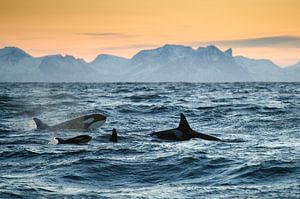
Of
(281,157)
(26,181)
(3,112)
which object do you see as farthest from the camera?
(3,112)

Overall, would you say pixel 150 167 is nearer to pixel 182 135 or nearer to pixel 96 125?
pixel 182 135

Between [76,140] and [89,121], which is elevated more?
[89,121]

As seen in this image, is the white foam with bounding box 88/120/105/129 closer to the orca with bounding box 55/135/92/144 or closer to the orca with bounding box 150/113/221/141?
the orca with bounding box 150/113/221/141

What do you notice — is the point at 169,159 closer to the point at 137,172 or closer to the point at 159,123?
the point at 137,172

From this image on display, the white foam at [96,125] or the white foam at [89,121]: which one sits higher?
the white foam at [89,121]

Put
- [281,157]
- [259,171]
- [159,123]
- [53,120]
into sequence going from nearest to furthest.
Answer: [259,171], [281,157], [159,123], [53,120]

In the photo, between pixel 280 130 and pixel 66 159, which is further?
pixel 280 130

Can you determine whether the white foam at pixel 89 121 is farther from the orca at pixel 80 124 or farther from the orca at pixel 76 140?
the orca at pixel 76 140

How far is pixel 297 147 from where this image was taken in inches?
640

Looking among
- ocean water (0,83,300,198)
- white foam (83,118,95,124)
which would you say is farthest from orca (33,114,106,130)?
ocean water (0,83,300,198)

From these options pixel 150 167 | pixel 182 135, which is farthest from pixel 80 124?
pixel 150 167

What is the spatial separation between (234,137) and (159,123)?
7991mm

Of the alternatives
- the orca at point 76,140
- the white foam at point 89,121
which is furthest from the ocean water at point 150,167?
the white foam at point 89,121

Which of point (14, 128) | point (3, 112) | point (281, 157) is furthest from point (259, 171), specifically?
point (3, 112)
